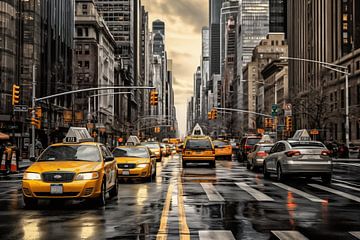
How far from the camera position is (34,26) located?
66312 mm

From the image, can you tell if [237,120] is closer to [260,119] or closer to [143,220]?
[260,119]

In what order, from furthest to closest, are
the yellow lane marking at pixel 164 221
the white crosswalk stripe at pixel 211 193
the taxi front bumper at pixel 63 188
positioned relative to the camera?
the white crosswalk stripe at pixel 211 193 → the taxi front bumper at pixel 63 188 → the yellow lane marking at pixel 164 221

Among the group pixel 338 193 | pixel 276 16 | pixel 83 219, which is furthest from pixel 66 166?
pixel 276 16

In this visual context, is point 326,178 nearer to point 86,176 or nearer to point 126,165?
point 126,165

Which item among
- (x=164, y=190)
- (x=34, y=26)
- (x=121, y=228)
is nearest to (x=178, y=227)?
(x=121, y=228)

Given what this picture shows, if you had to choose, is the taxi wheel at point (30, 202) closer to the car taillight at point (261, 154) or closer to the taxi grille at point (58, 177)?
the taxi grille at point (58, 177)

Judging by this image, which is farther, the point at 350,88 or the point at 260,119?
the point at 260,119

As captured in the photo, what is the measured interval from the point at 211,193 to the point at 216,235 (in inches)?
299

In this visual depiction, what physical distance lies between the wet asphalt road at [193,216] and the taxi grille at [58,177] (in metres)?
0.69

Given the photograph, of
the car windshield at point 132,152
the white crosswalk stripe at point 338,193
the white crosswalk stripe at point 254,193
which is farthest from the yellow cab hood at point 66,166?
the car windshield at point 132,152

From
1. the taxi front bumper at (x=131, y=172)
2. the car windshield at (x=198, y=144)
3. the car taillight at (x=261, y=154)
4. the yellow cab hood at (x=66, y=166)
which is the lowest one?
the taxi front bumper at (x=131, y=172)

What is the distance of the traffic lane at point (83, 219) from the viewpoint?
9.66 m

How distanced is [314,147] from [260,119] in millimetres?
97174

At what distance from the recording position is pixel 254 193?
17172 mm
